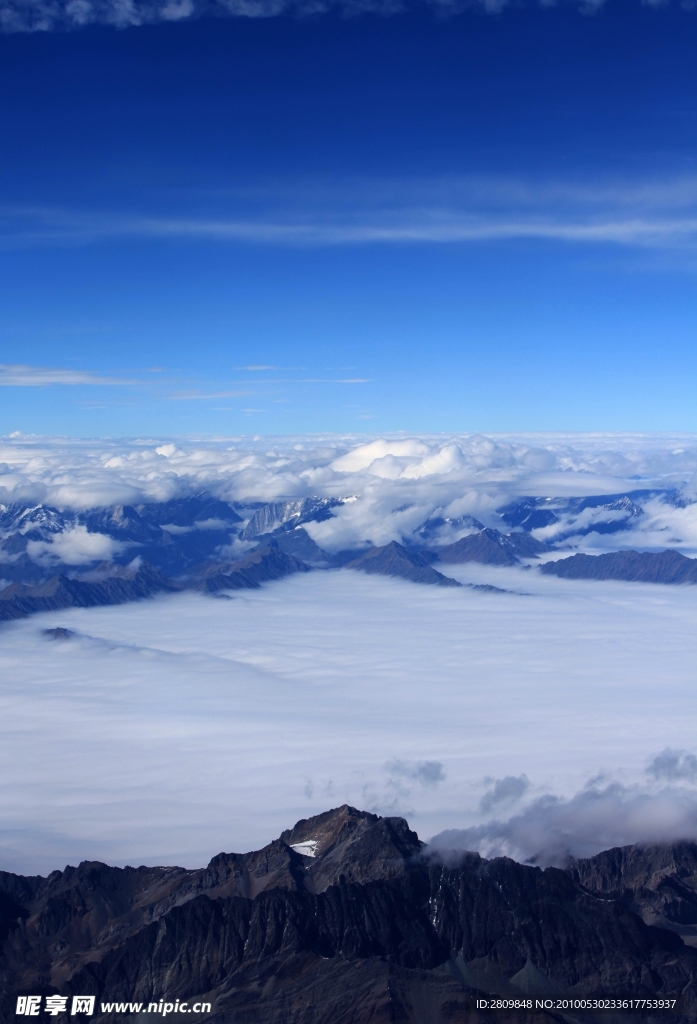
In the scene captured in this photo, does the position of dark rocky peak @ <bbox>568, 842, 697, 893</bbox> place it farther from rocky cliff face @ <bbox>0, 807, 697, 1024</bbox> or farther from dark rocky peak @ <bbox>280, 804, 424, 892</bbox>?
dark rocky peak @ <bbox>280, 804, 424, 892</bbox>

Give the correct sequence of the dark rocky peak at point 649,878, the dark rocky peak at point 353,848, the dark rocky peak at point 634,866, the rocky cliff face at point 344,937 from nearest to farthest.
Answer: the rocky cliff face at point 344,937 < the dark rocky peak at point 353,848 < the dark rocky peak at point 649,878 < the dark rocky peak at point 634,866

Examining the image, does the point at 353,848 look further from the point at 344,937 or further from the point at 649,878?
the point at 649,878

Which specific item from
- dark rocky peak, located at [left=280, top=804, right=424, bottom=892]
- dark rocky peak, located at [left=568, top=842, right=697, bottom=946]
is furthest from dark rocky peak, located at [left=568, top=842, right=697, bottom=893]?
dark rocky peak, located at [left=280, top=804, right=424, bottom=892]

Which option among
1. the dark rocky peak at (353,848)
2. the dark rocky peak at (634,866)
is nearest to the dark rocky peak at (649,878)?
the dark rocky peak at (634,866)

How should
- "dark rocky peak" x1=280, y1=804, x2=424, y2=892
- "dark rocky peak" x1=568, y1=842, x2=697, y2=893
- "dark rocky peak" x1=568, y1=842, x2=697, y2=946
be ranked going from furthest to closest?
"dark rocky peak" x1=568, y1=842, x2=697, y2=893 < "dark rocky peak" x1=568, y1=842, x2=697, y2=946 < "dark rocky peak" x1=280, y1=804, x2=424, y2=892

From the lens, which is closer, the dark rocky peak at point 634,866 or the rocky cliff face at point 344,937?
the rocky cliff face at point 344,937

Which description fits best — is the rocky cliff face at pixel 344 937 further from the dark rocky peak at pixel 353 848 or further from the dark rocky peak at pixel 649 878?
the dark rocky peak at pixel 649 878

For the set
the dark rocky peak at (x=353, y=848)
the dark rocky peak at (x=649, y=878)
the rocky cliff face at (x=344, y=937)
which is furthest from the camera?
the dark rocky peak at (x=649, y=878)
